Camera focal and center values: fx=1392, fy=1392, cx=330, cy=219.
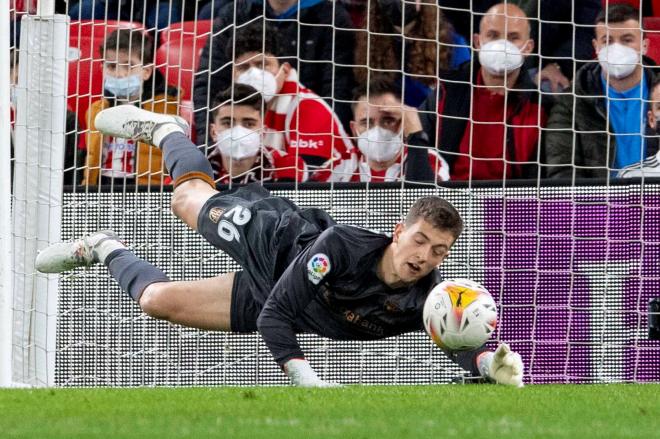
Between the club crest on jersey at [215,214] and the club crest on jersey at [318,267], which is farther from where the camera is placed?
the club crest on jersey at [215,214]

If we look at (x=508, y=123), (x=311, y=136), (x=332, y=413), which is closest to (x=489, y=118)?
(x=508, y=123)

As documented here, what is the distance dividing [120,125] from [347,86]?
2.22 metres

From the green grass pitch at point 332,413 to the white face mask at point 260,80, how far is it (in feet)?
11.9

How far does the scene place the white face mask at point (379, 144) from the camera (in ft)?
33.4

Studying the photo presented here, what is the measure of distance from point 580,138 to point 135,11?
3.82 meters

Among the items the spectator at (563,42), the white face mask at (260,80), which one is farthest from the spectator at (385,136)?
the spectator at (563,42)

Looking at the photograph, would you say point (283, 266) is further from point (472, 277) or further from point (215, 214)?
point (472, 277)

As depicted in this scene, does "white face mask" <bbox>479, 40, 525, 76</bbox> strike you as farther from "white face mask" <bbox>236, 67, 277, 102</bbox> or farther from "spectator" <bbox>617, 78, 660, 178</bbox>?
"white face mask" <bbox>236, 67, 277, 102</bbox>

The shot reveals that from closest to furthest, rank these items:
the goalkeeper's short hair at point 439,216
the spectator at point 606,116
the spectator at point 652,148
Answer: the goalkeeper's short hair at point 439,216 < the spectator at point 652,148 < the spectator at point 606,116

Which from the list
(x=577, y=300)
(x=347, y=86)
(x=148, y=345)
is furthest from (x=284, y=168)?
(x=577, y=300)

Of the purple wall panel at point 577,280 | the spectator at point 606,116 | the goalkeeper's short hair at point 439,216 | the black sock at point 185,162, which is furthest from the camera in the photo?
the spectator at point 606,116

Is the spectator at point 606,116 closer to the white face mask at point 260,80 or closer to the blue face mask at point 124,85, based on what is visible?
the white face mask at point 260,80

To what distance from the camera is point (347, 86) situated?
10594 millimetres

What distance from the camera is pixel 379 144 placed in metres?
10.2
